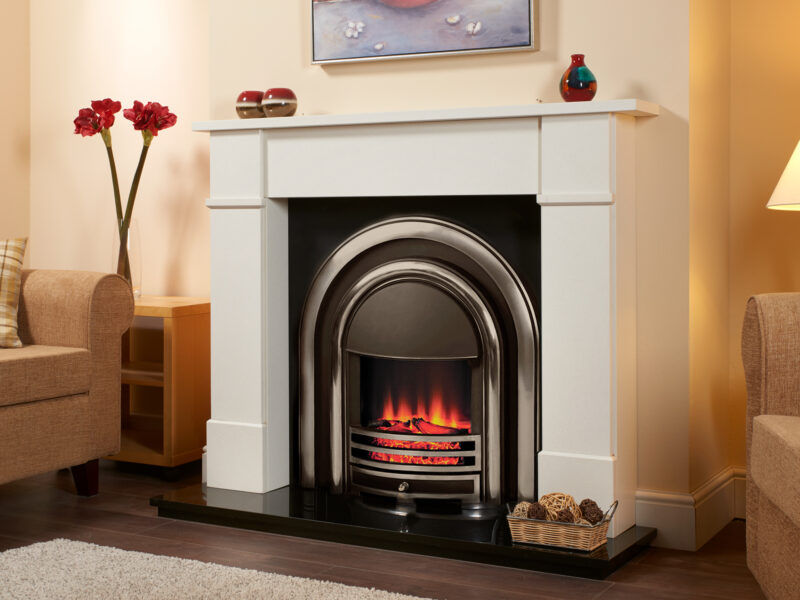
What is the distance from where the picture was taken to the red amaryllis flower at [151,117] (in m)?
3.83

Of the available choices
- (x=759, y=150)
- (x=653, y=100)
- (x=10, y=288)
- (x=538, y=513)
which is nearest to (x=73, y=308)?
(x=10, y=288)

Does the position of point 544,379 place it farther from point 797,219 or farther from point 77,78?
point 77,78

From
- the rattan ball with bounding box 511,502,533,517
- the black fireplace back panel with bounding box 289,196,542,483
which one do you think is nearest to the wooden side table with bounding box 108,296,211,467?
the black fireplace back panel with bounding box 289,196,542,483

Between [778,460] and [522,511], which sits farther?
[522,511]

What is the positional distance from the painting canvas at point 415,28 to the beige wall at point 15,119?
1926 mm

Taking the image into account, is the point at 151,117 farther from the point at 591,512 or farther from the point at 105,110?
the point at 591,512

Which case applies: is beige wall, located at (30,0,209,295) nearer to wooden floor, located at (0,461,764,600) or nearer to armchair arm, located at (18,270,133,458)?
armchair arm, located at (18,270,133,458)

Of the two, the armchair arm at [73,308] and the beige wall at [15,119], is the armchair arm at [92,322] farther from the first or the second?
the beige wall at [15,119]

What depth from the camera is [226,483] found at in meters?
3.31

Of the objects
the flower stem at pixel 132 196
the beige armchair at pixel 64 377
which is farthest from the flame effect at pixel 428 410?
the flower stem at pixel 132 196

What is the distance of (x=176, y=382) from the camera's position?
3662mm

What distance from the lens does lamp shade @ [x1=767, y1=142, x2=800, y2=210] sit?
8.78 feet

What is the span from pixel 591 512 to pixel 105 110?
249 centimetres

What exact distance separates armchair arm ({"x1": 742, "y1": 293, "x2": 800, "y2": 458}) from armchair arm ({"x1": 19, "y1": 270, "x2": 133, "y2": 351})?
6.84ft
